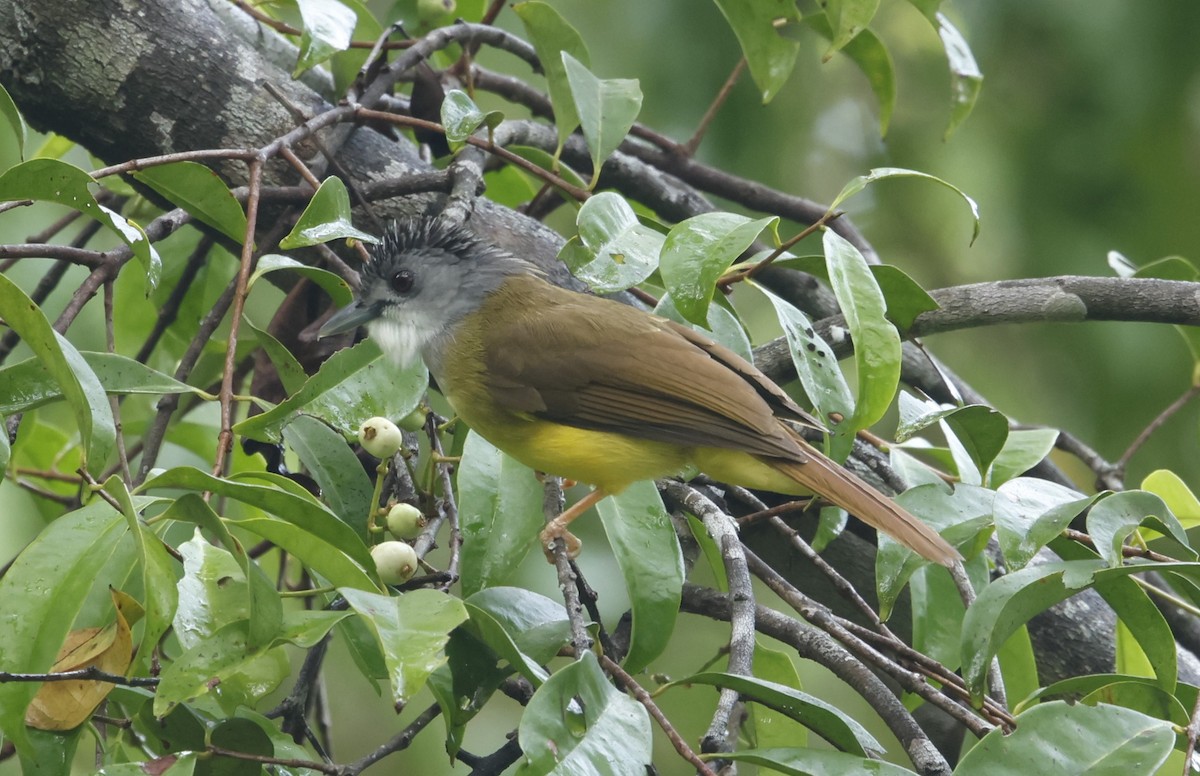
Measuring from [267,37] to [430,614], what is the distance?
221 centimetres

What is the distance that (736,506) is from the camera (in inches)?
120

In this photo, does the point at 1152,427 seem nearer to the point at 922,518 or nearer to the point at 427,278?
the point at 922,518

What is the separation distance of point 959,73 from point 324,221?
5.95ft

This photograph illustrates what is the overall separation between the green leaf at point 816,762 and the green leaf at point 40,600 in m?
0.94

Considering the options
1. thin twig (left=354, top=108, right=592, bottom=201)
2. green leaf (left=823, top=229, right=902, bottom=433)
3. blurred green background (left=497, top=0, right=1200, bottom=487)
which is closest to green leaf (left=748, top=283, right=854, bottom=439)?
green leaf (left=823, top=229, right=902, bottom=433)

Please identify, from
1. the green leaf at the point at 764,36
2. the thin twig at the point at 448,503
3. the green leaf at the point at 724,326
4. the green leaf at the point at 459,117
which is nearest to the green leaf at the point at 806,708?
the thin twig at the point at 448,503

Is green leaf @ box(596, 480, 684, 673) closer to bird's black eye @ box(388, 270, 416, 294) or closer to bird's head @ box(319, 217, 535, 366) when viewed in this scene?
bird's head @ box(319, 217, 535, 366)

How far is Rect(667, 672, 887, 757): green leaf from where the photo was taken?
5.75 ft

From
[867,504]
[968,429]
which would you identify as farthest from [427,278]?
[968,429]

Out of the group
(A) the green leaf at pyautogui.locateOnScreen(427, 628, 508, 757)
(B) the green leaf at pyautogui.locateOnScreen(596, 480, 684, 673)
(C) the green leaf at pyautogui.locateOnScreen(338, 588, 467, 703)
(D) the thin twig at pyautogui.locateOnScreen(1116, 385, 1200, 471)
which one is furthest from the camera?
(D) the thin twig at pyautogui.locateOnScreen(1116, 385, 1200, 471)

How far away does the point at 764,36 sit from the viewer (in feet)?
9.84

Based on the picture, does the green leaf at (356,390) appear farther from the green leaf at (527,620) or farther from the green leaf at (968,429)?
the green leaf at (968,429)

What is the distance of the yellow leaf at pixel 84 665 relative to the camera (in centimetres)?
179

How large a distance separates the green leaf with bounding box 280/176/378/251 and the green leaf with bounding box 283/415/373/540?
329 mm
